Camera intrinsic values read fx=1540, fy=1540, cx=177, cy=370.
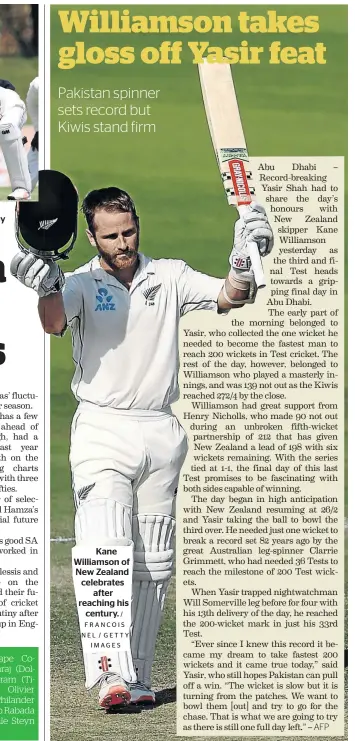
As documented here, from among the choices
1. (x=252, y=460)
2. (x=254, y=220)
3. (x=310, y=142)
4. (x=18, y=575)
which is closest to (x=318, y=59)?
(x=310, y=142)

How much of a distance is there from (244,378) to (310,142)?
3.12ft

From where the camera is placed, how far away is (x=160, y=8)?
19.5 ft

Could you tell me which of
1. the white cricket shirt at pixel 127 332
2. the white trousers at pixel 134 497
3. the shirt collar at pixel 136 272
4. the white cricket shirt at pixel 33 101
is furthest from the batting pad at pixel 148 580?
the white cricket shirt at pixel 33 101

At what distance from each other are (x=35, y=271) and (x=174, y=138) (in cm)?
83

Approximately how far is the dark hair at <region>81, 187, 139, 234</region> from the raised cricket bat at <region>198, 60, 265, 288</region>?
38 cm

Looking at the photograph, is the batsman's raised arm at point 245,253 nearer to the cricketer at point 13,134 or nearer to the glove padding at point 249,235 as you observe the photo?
the glove padding at point 249,235

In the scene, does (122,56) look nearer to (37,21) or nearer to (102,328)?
(37,21)

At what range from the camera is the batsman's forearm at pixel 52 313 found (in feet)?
19.1

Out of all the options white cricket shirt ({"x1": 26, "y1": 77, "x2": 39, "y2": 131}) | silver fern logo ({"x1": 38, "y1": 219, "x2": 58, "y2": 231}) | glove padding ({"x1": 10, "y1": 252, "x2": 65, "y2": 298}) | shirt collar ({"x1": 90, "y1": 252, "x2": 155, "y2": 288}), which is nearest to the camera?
glove padding ({"x1": 10, "y1": 252, "x2": 65, "y2": 298})

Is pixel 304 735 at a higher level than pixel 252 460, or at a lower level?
lower

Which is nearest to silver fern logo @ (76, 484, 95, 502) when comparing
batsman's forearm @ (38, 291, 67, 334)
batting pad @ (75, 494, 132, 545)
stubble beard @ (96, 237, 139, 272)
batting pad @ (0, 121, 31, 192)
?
batting pad @ (75, 494, 132, 545)

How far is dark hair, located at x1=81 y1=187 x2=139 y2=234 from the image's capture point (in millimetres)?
5895

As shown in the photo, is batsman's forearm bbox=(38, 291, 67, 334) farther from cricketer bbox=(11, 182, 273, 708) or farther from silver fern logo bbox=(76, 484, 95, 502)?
silver fern logo bbox=(76, 484, 95, 502)

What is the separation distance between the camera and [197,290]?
592cm
